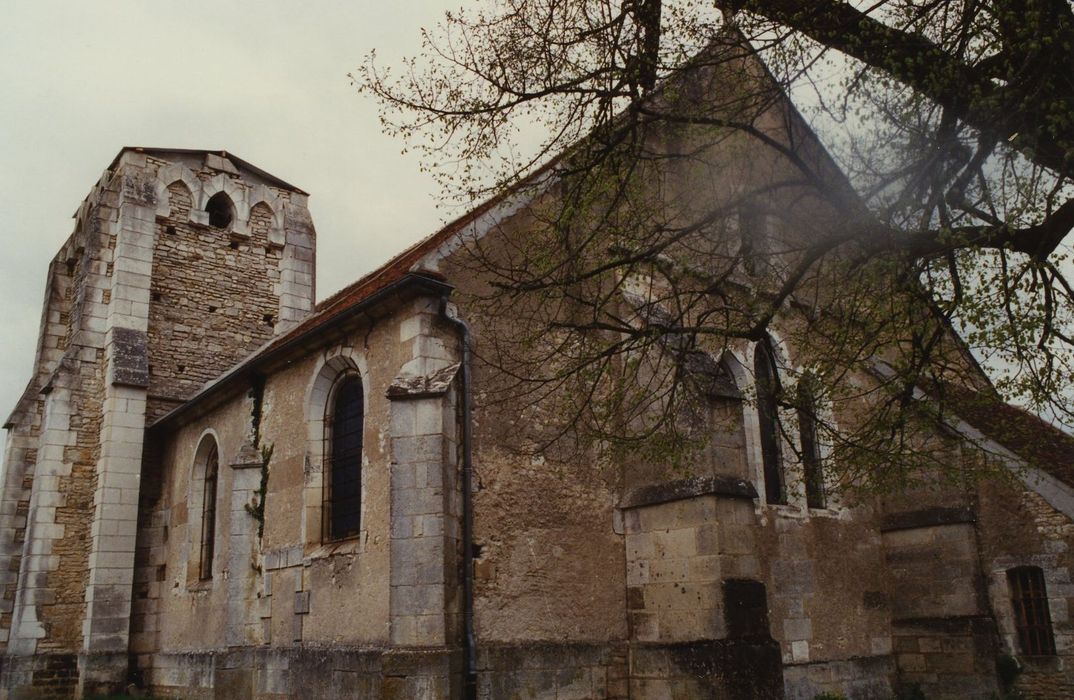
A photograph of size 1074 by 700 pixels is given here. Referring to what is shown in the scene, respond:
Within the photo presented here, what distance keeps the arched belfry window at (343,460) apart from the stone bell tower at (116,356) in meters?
6.38

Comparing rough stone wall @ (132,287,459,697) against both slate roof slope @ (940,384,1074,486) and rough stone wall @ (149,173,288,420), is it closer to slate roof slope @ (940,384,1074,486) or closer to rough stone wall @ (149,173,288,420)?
rough stone wall @ (149,173,288,420)

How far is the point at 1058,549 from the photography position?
1216 cm

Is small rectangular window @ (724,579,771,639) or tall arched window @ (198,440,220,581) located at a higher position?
tall arched window @ (198,440,220,581)

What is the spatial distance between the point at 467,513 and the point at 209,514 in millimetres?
7129

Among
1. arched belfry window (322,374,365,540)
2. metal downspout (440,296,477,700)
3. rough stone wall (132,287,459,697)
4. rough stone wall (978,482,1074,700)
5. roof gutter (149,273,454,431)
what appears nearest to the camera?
metal downspout (440,296,477,700)

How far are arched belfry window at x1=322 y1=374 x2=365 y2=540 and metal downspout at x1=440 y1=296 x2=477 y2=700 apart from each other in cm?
165

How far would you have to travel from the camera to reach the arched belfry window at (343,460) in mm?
10992

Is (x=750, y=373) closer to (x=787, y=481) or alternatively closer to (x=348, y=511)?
(x=787, y=481)

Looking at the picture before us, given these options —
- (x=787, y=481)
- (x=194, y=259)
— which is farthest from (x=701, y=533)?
(x=194, y=259)

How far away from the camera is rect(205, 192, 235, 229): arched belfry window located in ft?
62.5

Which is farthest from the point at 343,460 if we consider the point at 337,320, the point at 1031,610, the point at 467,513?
the point at 1031,610

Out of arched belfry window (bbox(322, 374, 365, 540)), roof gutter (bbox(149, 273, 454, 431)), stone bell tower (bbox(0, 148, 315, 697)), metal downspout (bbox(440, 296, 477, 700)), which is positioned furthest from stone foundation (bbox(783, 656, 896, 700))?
stone bell tower (bbox(0, 148, 315, 697))

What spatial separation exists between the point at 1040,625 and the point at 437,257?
950 centimetres

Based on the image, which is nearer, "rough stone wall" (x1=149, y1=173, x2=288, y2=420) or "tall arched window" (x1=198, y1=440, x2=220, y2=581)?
"tall arched window" (x1=198, y1=440, x2=220, y2=581)
